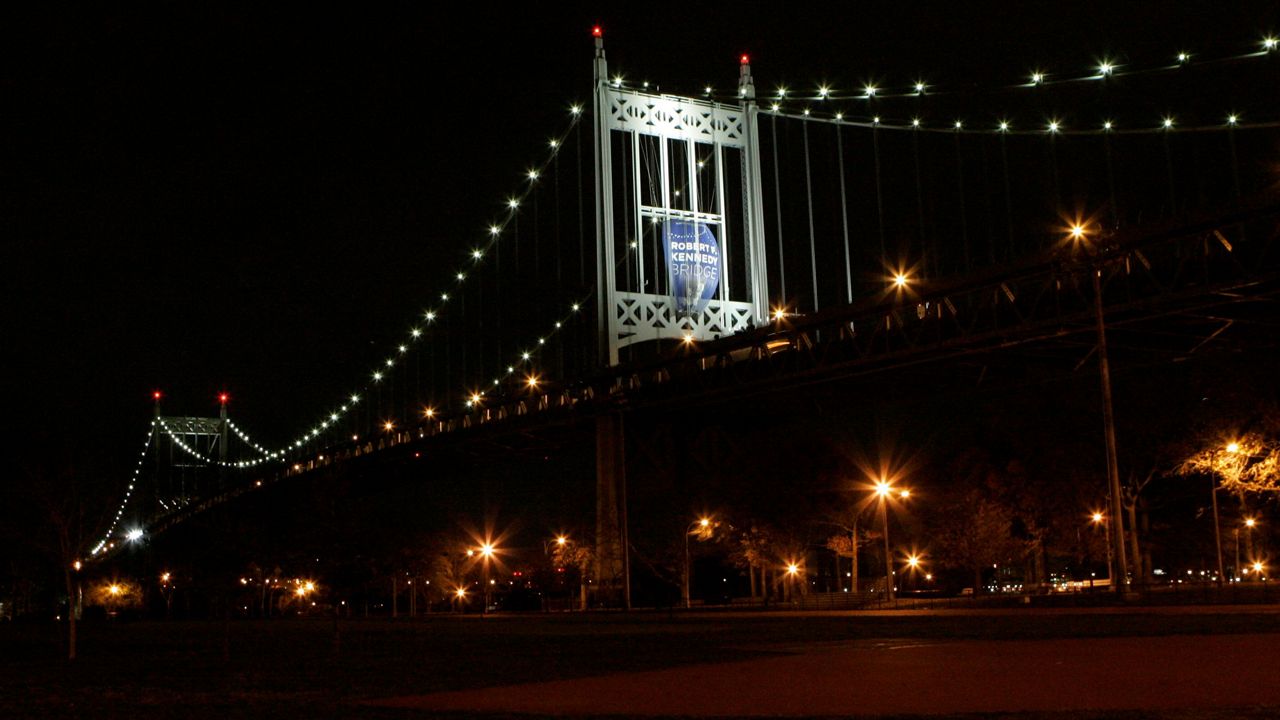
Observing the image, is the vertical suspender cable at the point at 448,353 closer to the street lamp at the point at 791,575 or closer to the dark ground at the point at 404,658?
the street lamp at the point at 791,575

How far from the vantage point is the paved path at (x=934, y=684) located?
11.5 metres

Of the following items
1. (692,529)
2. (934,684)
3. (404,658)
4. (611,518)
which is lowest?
(934,684)

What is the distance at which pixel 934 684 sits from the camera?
1323 cm

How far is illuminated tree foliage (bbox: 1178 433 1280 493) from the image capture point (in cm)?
3584

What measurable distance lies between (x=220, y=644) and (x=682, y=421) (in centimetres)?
3882

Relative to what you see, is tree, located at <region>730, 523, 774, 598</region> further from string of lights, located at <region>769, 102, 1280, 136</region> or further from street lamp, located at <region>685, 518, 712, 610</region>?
string of lights, located at <region>769, 102, 1280, 136</region>

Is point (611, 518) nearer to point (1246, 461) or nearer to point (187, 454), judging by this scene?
point (1246, 461)

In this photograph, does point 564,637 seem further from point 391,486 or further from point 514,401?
point 391,486

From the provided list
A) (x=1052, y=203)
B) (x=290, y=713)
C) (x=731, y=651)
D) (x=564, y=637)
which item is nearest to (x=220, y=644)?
(x=564, y=637)

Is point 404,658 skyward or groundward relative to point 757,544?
groundward

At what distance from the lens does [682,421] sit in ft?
221

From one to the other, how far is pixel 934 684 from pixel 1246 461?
90.0 ft

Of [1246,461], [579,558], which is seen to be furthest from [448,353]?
[1246,461]

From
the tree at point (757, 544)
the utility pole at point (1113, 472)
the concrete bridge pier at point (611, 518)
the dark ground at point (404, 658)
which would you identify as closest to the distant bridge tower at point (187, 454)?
the concrete bridge pier at point (611, 518)
